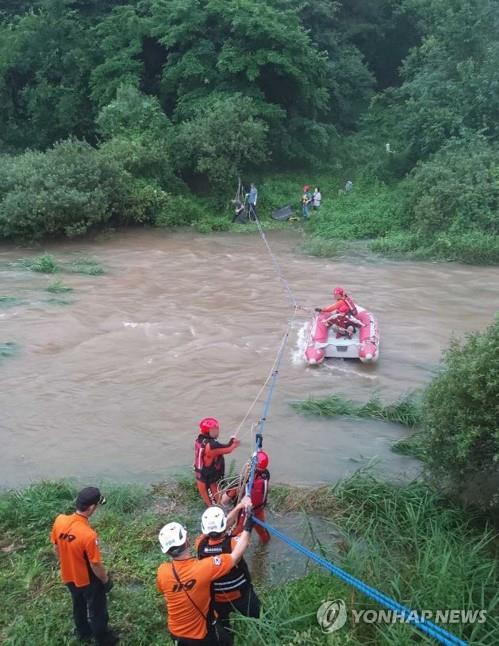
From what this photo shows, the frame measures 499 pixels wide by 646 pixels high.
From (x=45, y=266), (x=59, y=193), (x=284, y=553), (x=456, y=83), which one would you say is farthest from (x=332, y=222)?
(x=284, y=553)

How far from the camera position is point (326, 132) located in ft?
87.8

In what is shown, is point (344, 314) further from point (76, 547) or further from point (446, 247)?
point (446, 247)

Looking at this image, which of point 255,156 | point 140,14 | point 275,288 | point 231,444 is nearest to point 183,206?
point 255,156

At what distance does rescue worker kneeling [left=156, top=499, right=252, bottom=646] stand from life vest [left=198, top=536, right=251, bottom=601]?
0.06m

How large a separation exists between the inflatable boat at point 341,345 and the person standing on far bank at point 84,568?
6.91 metres

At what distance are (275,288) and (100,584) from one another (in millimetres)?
11686

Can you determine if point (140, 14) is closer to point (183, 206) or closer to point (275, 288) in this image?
point (183, 206)

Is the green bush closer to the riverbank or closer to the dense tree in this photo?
the riverbank

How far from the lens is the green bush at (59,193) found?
19.3 metres

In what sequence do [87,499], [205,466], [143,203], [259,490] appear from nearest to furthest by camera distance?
[87,499], [259,490], [205,466], [143,203]

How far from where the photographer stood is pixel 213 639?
411cm

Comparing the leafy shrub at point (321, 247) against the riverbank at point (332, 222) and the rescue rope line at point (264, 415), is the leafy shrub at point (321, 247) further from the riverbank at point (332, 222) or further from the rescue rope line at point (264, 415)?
the rescue rope line at point (264, 415)

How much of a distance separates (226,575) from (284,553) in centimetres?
199

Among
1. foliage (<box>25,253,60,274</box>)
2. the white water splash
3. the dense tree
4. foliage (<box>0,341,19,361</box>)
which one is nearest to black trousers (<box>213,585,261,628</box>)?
the white water splash
